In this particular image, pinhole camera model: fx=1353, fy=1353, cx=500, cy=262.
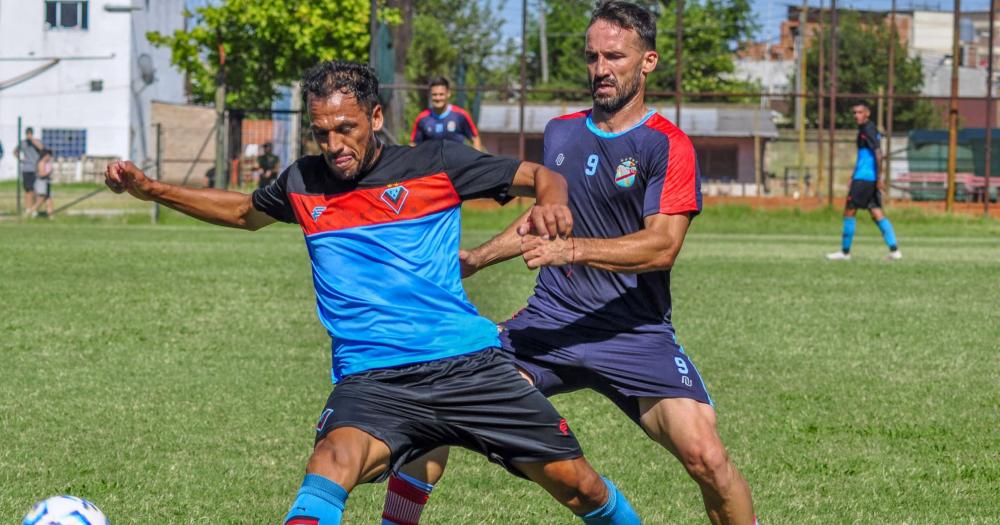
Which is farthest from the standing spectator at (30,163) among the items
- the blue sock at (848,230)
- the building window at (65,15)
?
the building window at (65,15)

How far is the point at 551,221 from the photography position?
3.92m

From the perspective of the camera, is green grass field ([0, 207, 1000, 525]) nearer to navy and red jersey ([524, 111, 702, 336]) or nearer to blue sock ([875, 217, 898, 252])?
→ navy and red jersey ([524, 111, 702, 336])

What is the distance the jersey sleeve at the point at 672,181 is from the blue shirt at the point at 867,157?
14492mm

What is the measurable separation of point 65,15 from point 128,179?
51.8m

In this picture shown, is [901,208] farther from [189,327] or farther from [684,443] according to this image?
[684,443]

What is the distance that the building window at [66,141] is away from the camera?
172 feet

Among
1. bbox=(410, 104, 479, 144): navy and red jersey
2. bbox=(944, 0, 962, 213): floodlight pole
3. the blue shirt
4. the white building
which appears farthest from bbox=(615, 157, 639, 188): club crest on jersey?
the white building

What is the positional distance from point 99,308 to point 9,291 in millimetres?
1859

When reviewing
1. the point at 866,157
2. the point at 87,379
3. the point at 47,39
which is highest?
the point at 47,39

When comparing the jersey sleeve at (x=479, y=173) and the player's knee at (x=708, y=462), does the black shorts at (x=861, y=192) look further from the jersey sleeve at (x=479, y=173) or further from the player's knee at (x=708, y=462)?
the jersey sleeve at (x=479, y=173)

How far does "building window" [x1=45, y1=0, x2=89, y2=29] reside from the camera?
52.9 metres

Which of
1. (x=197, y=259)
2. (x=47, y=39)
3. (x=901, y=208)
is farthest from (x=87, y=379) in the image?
(x=47, y=39)

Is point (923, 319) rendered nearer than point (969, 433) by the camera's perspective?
No

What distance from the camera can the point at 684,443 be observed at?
4645 mm
